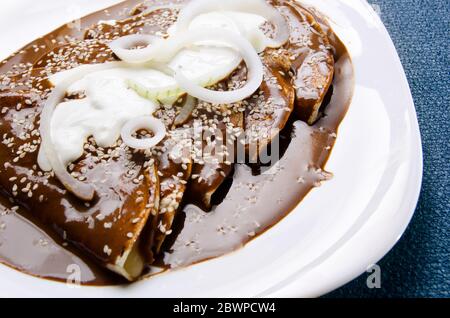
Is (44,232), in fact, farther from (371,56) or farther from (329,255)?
(371,56)

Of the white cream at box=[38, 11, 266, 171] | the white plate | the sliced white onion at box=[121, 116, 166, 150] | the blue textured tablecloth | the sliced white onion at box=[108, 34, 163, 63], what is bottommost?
the blue textured tablecloth

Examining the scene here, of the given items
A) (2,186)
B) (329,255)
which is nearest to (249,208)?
(329,255)

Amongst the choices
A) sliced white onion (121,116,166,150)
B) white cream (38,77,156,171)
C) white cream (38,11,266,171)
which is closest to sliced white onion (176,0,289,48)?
white cream (38,11,266,171)

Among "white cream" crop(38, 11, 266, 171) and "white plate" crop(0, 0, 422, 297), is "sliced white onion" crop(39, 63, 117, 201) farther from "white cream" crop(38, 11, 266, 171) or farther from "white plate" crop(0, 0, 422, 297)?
"white plate" crop(0, 0, 422, 297)

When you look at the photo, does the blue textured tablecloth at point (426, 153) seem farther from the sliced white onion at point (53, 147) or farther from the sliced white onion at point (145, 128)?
the sliced white onion at point (53, 147)

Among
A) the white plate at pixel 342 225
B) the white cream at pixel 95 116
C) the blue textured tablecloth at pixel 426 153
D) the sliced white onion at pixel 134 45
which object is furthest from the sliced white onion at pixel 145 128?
the blue textured tablecloth at pixel 426 153
